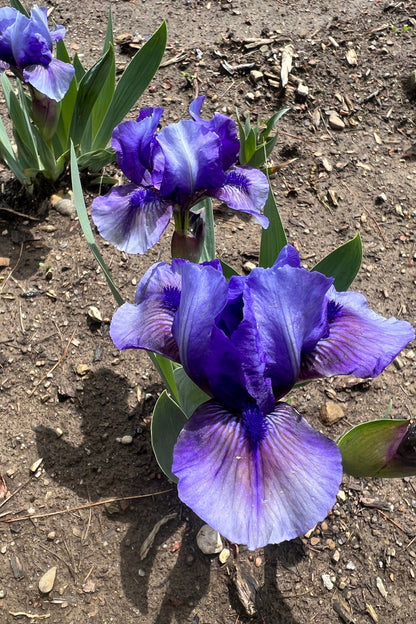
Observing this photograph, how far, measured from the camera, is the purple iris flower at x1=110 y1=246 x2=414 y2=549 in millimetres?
919

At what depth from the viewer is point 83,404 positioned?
1888mm

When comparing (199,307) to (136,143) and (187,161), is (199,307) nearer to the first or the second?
(187,161)

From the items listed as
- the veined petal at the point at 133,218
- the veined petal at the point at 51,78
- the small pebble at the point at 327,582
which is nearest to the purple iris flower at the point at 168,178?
the veined petal at the point at 133,218

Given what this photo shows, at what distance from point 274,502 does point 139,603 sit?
839 millimetres

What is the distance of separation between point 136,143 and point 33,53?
33.7 inches

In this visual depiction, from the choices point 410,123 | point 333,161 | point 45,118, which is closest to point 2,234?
point 45,118

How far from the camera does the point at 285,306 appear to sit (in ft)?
3.17

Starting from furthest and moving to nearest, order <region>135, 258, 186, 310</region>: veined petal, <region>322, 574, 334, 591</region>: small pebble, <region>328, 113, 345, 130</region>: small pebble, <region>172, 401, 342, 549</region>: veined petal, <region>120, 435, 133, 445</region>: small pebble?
<region>328, 113, 345, 130</region>: small pebble
<region>120, 435, 133, 445</region>: small pebble
<region>322, 574, 334, 591</region>: small pebble
<region>135, 258, 186, 310</region>: veined petal
<region>172, 401, 342, 549</region>: veined petal

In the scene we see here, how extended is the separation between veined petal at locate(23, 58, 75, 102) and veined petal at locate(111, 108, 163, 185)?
66 centimetres

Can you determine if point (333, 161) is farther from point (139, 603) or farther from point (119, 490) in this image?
point (139, 603)

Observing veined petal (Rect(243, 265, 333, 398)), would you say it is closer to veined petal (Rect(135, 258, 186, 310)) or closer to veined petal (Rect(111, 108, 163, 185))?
veined petal (Rect(135, 258, 186, 310))


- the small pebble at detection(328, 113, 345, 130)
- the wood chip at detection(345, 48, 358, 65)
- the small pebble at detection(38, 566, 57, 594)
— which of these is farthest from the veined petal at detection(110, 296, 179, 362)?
the wood chip at detection(345, 48, 358, 65)

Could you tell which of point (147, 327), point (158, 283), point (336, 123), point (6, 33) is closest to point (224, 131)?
point (158, 283)

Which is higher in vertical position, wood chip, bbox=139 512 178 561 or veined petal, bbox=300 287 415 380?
veined petal, bbox=300 287 415 380
